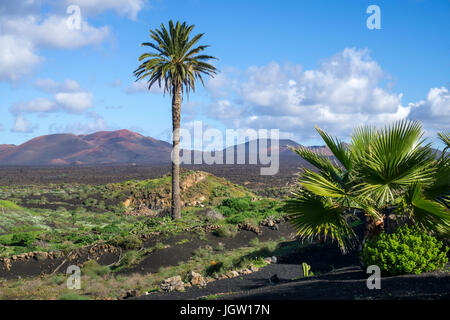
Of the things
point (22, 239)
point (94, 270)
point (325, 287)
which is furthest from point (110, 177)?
point (325, 287)

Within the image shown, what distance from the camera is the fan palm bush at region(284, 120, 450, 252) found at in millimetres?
7074

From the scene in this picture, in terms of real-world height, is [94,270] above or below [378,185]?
below

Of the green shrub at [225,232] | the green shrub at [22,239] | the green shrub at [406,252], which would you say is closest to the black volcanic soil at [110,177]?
the green shrub at [225,232]

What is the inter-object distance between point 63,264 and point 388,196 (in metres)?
A: 12.7

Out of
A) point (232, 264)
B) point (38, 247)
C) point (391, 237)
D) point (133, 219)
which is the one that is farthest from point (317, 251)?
point (133, 219)

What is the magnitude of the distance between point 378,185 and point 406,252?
143 cm

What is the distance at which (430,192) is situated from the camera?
7.57m

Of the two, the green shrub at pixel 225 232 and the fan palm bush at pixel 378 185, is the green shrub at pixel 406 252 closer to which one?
the fan palm bush at pixel 378 185

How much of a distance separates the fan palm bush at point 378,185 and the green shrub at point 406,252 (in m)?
0.27

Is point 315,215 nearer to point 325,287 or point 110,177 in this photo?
point 325,287

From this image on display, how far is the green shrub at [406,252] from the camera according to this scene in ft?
24.6

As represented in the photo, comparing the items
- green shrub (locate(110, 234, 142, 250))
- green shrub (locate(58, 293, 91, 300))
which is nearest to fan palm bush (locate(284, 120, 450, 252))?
green shrub (locate(58, 293, 91, 300))

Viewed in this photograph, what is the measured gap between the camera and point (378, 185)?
720 cm
